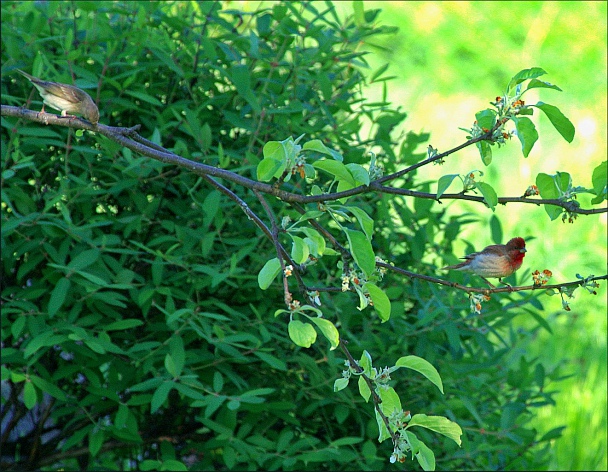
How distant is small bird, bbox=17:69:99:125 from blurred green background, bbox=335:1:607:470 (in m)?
1.56

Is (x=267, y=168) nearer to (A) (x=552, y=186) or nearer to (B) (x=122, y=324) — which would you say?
(A) (x=552, y=186)

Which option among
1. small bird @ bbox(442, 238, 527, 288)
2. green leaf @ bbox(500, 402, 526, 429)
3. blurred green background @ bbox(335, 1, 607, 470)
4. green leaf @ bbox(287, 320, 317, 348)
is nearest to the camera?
green leaf @ bbox(287, 320, 317, 348)

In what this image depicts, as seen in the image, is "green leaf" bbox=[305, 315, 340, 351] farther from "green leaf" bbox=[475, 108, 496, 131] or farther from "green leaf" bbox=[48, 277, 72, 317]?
"green leaf" bbox=[48, 277, 72, 317]

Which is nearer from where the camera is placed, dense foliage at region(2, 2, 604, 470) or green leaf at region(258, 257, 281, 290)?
green leaf at region(258, 257, 281, 290)

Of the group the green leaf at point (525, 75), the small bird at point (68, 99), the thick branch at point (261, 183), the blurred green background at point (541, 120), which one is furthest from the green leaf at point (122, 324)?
the blurred green background at point (541, 120)

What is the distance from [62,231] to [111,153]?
0.77ft

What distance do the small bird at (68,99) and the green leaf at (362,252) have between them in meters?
0.74

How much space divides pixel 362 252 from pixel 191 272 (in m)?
0.99

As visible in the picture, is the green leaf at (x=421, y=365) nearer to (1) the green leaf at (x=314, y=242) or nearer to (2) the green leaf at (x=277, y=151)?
(1) the green leaf at (x=314, y=242)

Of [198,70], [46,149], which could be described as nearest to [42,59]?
[46,149]

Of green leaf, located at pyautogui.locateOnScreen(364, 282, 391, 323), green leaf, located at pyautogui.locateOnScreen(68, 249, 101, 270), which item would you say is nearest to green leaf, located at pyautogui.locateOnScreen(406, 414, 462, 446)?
green leaf, located at pyautogui.locateOnScreen(364, 282, 391, 323)

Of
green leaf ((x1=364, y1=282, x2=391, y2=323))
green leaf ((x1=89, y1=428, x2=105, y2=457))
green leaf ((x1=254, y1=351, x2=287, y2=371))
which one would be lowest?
green leaf ((x1=89, y1=428, x2=105, y2=457))

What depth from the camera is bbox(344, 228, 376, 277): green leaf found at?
3.76 ft

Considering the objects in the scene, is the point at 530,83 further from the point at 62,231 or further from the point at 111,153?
the point at 62,231
